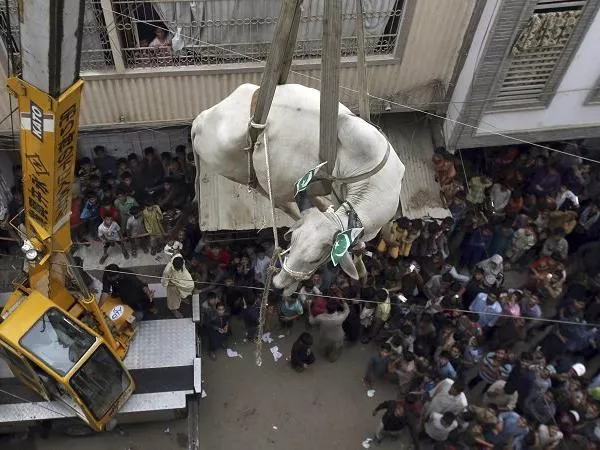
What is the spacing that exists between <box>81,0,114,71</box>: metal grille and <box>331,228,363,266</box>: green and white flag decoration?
6.23 metres

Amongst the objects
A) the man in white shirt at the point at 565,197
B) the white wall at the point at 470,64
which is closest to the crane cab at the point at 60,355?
the white wall at the point at 470,64

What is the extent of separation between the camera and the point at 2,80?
10008mm

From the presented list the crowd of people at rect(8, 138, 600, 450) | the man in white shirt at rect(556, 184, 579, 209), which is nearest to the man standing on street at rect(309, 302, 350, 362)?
the crowd of people at rect(8, 138, 600, 450)

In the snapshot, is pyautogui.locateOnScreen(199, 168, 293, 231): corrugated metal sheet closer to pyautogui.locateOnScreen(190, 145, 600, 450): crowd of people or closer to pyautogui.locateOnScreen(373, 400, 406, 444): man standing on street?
pyautogui.locateOnScreen(190, 145, 600, 450): crowd of people

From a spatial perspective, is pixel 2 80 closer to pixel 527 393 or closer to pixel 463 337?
pixel 463 337

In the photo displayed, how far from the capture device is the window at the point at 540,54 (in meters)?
10.2

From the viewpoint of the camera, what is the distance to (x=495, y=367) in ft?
33.0

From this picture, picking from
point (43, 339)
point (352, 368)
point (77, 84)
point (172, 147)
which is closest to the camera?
point (77, 84)

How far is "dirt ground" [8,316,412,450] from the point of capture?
10.4m

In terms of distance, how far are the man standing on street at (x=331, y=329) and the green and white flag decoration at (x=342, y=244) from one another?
5312mm

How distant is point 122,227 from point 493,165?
756cm

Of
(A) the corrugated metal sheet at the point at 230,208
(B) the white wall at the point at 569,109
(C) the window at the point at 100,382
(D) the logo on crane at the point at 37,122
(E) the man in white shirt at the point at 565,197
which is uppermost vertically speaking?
(D) the logo on crane at the point at 37,122

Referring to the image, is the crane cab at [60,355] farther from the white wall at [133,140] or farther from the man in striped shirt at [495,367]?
the man in striped shirt at [495,367]

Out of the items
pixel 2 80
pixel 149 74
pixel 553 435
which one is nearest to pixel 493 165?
pixel 553 435
